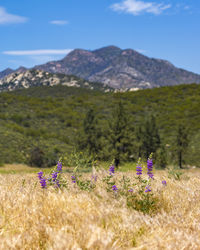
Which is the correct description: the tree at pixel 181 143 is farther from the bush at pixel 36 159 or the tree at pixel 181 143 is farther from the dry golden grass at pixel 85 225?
the dry golden grass at pixel 85 225

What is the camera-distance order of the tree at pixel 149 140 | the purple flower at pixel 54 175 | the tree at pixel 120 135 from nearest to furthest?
the purple flower at pixel 54 175, the tree at pixel 120 135, the tree at pixel 149 140

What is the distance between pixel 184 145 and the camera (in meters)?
34.0

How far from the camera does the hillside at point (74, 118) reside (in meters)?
35.6

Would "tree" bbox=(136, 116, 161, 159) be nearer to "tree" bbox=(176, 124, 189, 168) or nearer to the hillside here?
the hillside

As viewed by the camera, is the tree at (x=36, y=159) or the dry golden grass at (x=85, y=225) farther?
the tree at (x=36, y=159)

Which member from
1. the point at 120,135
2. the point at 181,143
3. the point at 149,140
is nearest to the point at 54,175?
the point at 120,135

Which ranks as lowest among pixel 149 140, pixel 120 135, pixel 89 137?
pixel 149 140

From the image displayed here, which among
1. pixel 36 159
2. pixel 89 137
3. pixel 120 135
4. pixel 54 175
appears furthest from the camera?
pixel 89 137

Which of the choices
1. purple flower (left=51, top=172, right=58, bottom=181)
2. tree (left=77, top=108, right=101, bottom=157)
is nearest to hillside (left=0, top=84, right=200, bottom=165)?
tree (left=77, top=108, right=101, bottom=157)

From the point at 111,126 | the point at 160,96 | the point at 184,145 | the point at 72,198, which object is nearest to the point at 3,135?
the point at 111,126

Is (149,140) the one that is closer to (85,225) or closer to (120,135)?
(120,135)

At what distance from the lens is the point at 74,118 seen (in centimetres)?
Answer: 4912

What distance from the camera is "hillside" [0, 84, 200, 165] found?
117 ft

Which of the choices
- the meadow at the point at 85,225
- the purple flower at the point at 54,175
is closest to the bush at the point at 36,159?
the purple flower at the point at 54,175
